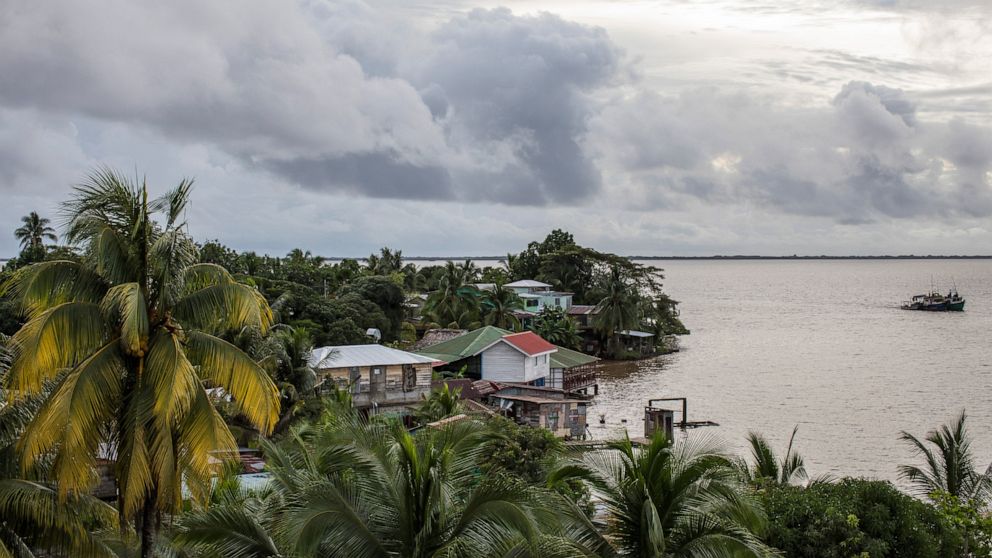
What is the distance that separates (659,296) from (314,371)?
62.4 metres

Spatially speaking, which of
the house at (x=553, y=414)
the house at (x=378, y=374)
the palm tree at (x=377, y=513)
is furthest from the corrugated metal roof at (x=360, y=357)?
the palm tree at (x=377, y=513)

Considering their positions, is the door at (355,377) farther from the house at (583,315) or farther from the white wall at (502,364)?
the house at (583,315)

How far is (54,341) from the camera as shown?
30.8 feet

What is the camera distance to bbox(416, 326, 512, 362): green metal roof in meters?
46.9

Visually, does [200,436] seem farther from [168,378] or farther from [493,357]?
[493,357]

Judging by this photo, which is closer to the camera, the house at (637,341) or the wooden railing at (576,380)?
the wooden railing at (576,380)

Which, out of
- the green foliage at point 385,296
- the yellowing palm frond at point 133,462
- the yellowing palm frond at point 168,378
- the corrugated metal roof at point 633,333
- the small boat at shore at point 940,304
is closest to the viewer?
the yellowing palm frond at point 168,378

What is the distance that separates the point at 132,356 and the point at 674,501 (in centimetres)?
630

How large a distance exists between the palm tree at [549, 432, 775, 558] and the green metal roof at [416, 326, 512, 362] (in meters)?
36.1

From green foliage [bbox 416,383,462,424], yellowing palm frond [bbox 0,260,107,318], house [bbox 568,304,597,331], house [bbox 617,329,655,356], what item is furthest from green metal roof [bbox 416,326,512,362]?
yellowing palm frond [bbox 0,260,107,318]

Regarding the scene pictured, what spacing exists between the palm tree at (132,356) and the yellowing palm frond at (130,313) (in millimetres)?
15

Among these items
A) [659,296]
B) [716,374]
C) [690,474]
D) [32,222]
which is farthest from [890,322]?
[690,474]

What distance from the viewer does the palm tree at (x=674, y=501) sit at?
379 inches

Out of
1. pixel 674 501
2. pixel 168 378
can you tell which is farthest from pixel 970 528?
pixel 168 378
